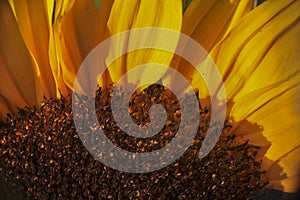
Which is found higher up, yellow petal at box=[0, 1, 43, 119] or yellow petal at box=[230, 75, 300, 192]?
yellow petal at box=[0, 1, 43, 119]

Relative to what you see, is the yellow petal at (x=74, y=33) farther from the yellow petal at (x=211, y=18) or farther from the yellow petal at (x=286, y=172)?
the yellow petal at (x=286, y=172)

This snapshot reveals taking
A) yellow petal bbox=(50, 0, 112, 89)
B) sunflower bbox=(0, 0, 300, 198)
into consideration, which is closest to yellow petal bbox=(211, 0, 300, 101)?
sunflower bbox=(0, 0, 300, 198)

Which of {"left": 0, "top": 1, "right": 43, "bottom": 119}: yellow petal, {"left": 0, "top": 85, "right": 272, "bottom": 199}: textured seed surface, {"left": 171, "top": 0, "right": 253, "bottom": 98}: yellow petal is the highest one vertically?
{"left": 171, "top": 0, "right": 253, "bottom": 98}: yellow petal

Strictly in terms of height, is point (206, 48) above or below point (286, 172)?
above

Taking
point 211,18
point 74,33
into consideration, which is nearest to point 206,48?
point 211,18

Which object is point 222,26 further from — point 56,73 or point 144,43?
point 56,73

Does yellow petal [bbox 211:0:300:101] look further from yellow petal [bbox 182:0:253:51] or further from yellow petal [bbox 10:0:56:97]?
yellow petal [bbox 10:0:56:97]

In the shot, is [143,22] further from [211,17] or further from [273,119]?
[273,119]

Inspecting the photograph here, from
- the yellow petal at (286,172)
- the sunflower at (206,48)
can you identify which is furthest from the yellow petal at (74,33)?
the yellow petal at (286,172)
